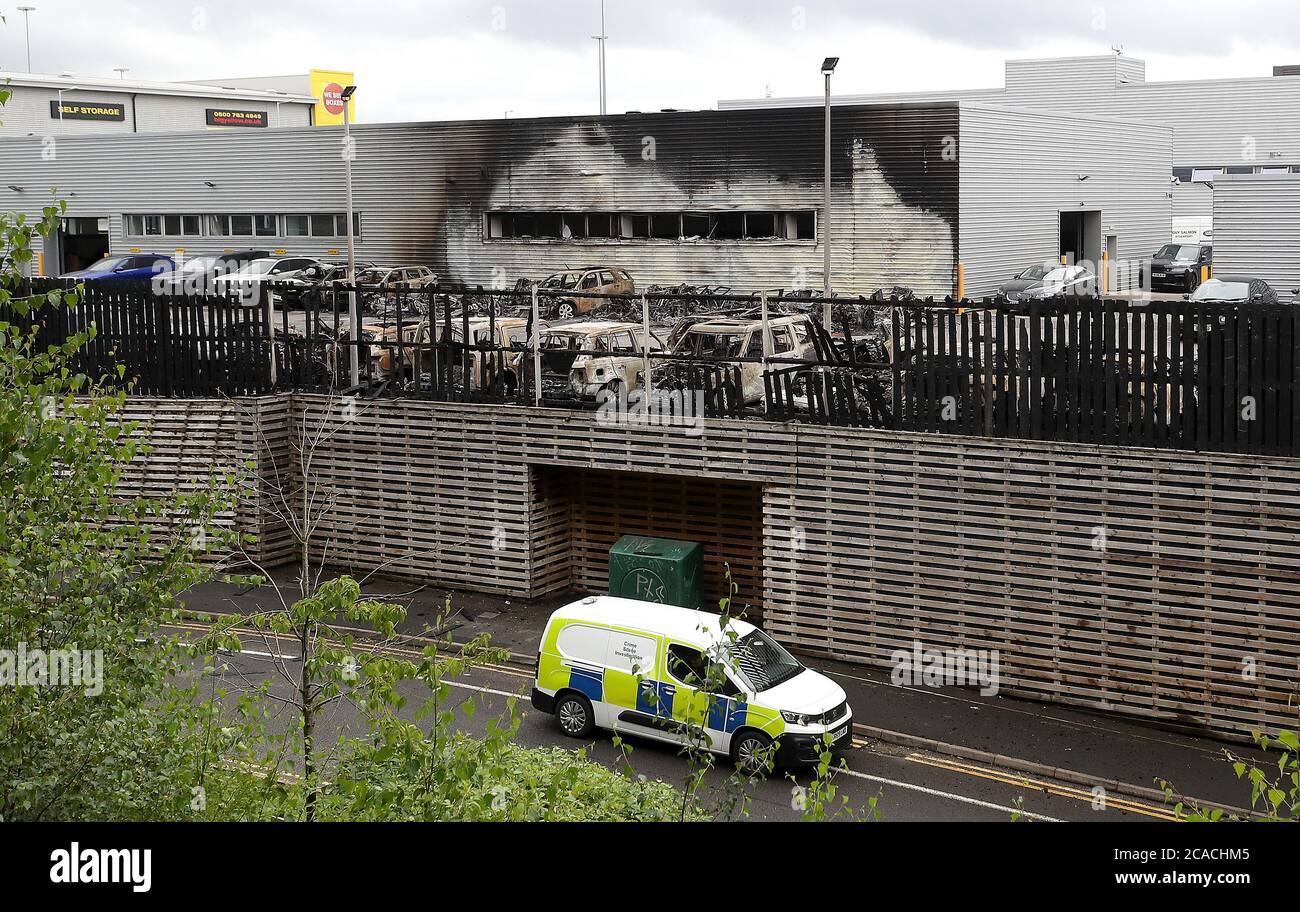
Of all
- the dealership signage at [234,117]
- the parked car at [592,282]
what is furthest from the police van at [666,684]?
the dealership signage at [234,117]

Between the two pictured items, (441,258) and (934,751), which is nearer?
(934,751)

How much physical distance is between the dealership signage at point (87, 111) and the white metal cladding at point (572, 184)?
63.1ft

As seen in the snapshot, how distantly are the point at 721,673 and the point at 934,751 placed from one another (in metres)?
7.74

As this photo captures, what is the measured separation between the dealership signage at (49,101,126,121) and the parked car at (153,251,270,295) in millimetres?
26467

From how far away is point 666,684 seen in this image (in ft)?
47.8

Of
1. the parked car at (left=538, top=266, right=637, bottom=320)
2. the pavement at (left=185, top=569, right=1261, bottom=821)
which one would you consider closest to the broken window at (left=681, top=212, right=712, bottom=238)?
the parked car at (left=538, top=266, right=637, bottom=320)

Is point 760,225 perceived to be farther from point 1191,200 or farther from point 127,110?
point 127,110

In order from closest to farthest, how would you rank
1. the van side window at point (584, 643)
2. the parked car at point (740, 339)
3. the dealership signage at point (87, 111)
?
1. the van side window at point (584, 643)
2. the parked car at point (740, 339)
3. the dealership signage at point (87, 111)

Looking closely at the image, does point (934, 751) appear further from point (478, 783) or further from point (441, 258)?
point (441, 258)

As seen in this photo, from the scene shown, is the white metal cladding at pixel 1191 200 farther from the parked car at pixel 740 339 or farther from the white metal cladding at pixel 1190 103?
the parked car at pixel 740 339

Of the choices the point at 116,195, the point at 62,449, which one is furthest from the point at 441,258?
the point at 62,449

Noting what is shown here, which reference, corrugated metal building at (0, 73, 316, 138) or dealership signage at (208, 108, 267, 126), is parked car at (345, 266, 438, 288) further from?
dealership signage at (208, 108, 267, 126)

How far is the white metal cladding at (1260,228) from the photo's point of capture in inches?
1266
